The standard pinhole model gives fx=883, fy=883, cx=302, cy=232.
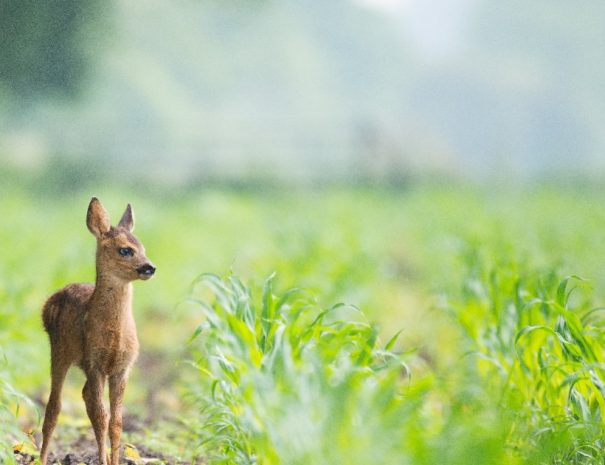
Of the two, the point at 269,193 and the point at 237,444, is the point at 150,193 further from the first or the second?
the point at 237,444

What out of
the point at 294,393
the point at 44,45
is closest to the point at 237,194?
the point at 44,45

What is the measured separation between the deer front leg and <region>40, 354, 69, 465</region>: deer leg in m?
0.19

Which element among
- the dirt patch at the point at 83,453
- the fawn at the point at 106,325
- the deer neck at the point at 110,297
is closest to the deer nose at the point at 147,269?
the fawn at the point at 106,325

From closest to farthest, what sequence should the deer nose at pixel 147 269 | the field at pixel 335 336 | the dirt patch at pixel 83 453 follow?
the field at pixel 335 336
the deer nose at pixel 147 269
the dirt patch at pixel 83 453

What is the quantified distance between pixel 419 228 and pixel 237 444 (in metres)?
6.74

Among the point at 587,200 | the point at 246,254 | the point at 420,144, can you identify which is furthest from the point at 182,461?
the point at 420,144

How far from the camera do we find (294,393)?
235 cm

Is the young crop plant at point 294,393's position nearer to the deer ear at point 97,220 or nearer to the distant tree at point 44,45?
the deer ear at point 97,220

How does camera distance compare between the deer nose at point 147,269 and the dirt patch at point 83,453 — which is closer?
the deer nose at point 147,269

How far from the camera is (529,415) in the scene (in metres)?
3.45

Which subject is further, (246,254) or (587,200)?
(587,200)

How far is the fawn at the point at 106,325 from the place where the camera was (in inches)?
107

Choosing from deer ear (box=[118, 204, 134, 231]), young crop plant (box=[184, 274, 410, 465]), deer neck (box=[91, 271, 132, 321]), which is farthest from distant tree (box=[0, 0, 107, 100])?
deer neck (box=[91, 271, 132, 321])

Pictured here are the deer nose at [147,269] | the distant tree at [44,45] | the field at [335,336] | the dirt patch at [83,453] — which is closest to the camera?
the field at [335,336]
